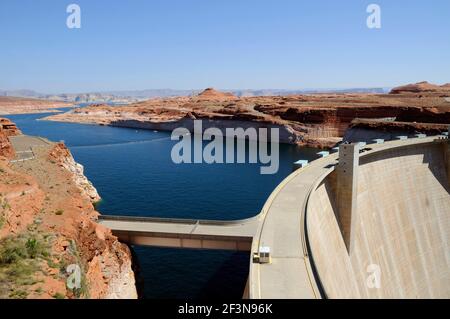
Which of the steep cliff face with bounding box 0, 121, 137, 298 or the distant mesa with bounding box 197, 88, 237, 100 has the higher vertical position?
the distant mesa with bounding box 197, 88, 237, 100

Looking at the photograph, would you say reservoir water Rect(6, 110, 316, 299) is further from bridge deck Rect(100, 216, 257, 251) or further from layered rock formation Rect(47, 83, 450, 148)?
layered rock formation Rect(47, 83, 450, 148)

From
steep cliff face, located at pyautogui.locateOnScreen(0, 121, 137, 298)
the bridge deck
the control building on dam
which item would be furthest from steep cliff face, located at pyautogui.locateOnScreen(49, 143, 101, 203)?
the control building on dam

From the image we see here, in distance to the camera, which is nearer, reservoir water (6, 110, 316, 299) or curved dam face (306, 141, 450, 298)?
curved dam face (306, 141, 450, 298)

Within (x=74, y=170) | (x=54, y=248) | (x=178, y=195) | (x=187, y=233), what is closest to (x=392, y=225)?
(x=187, y=233)

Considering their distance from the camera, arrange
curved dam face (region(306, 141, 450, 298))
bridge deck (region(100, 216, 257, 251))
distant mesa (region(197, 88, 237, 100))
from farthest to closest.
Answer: distant mesa (region(197, 88, 237, 100)) → curved dam face (region(306, 141, 450, 298)) → bridge deck (region(100, 216, 257, 251))

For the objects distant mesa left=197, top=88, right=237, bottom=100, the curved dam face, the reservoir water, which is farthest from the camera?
distant mesa left=197, top=88, right=237, bottom=100

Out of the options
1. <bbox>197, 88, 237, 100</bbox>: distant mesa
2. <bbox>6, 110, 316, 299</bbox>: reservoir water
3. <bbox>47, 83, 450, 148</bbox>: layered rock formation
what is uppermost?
<bbox>197, 88, 237, 100</bbox>: distant mesa
